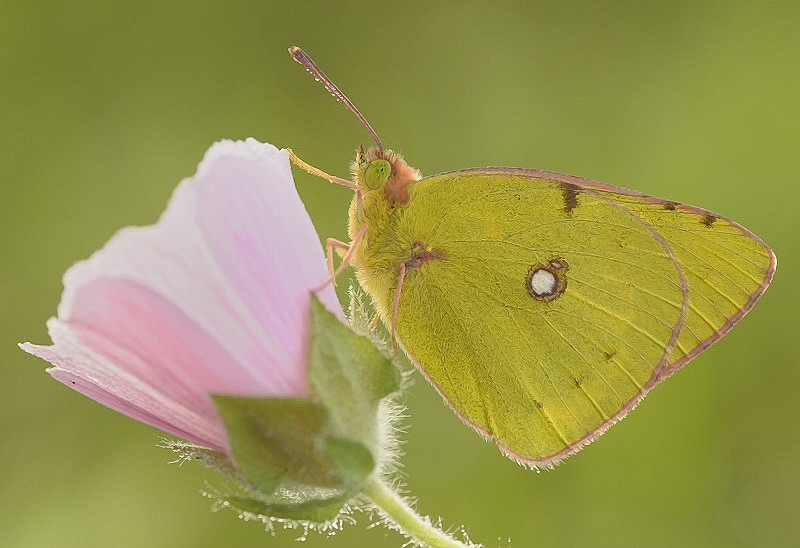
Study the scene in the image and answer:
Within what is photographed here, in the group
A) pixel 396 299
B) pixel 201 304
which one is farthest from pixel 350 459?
pixel 396 299

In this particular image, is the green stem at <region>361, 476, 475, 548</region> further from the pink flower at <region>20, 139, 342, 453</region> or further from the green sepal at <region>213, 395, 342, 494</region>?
the pink flower at <region>20, 139, 342, 453</region>

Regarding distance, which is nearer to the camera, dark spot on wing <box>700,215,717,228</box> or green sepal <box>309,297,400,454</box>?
green sepal <box>309,297,400,454</box>

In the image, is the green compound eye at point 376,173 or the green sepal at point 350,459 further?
the green compound eye at point 376,173

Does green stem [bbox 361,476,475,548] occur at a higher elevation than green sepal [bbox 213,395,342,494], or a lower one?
lower

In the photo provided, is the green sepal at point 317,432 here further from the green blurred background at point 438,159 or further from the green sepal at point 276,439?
the green blurred background at point 438,159

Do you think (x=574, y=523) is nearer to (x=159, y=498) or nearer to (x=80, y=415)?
(x=159, y=498)

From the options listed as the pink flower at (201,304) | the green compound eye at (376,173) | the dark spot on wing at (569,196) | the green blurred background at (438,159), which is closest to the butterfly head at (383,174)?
the green compound eye at (376,173)

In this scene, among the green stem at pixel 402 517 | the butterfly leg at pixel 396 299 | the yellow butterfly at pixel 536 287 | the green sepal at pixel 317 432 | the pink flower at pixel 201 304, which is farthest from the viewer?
the yellow butterfly at pixel 536 287

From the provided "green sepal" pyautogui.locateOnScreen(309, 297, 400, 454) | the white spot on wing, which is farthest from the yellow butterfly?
"green sepal" pyautogui.locateOnScreen(309, 297, 400, 454)
